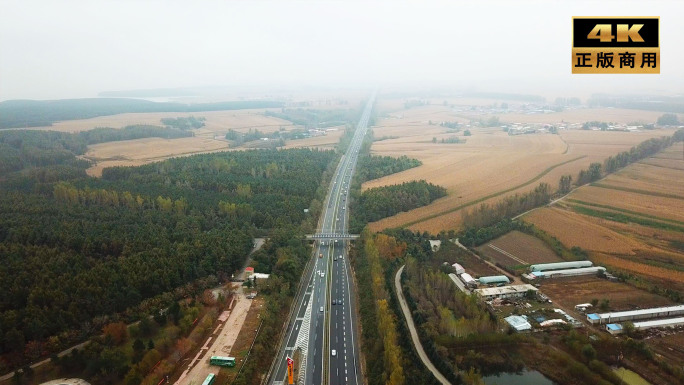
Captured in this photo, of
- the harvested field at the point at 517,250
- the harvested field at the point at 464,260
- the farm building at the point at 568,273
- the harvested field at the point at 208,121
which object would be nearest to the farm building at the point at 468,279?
the harvested field at the point at 464,260

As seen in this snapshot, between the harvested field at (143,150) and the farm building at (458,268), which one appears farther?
the harvested field at (143,150)

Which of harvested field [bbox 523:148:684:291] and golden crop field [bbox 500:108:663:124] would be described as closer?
harvested field [bbox 523:148:684:291]

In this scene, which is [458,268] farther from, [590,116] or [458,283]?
[590,116]

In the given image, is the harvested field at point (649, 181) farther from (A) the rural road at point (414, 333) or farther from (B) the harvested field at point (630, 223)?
(A) the rural road at point (414, 333)

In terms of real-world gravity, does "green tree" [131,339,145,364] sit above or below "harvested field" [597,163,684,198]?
below

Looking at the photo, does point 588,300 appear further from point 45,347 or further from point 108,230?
point 108,230

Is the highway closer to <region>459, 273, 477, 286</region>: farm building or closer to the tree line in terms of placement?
the tree line

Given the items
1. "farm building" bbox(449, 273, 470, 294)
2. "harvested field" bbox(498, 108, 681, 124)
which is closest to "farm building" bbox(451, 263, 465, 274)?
"farm building" bbox(449, 273, 470, 294)

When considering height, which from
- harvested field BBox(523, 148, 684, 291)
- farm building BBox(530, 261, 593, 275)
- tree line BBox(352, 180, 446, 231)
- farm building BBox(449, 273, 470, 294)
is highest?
tree line BBox(352, 180, 446, 231)
